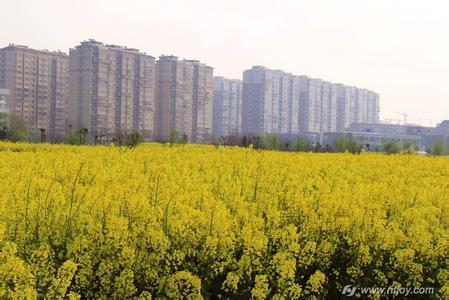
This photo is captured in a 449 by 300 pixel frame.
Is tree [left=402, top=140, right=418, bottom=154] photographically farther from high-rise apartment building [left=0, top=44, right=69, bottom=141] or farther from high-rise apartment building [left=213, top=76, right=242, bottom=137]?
high-rise apartment building [left=213, top=76, right=242, bottom=137]

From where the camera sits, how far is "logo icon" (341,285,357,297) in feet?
11.0

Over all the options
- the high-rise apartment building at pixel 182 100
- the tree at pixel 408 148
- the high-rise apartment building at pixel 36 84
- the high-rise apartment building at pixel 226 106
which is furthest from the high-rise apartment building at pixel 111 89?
the tree at pixel 408 148

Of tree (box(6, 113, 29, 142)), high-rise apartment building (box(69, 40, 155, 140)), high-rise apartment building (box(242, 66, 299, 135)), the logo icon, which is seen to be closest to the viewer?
the logo icon

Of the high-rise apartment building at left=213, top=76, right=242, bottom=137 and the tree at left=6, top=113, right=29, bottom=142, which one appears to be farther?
the high-rise apartment building at left=213, top=76, right=242, bottom=137

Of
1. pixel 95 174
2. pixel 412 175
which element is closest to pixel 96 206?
pixel 95 174

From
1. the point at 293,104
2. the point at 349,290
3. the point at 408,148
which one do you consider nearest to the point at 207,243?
the point at 349,290

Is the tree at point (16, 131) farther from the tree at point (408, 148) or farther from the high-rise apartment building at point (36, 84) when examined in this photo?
the high-rise apartment building at point (36, 84)

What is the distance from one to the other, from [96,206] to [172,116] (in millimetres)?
64870

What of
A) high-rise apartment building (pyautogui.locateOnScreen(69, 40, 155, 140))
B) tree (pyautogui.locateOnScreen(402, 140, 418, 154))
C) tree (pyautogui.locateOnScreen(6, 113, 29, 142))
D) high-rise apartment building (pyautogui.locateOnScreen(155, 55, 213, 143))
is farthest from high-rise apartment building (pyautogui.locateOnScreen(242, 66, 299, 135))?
tree (pyautogui.locateOnScreen(402, 140, 418, 154))

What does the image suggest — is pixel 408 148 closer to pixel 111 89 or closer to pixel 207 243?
pixel 207 243

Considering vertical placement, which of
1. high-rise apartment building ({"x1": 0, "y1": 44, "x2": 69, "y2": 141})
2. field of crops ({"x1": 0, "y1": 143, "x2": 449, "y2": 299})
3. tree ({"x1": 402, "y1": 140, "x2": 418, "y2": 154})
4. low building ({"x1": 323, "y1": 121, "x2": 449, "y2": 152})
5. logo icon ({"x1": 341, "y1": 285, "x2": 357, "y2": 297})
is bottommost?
logo icon ({"x1": 341, "y1": 285, "x2": 357, "y2": 297})

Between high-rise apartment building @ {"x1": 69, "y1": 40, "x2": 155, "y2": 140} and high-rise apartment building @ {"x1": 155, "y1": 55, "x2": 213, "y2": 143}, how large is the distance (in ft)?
8.52

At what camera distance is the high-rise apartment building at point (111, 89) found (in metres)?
58.4

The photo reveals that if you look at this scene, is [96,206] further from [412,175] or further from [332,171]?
[412,175]
